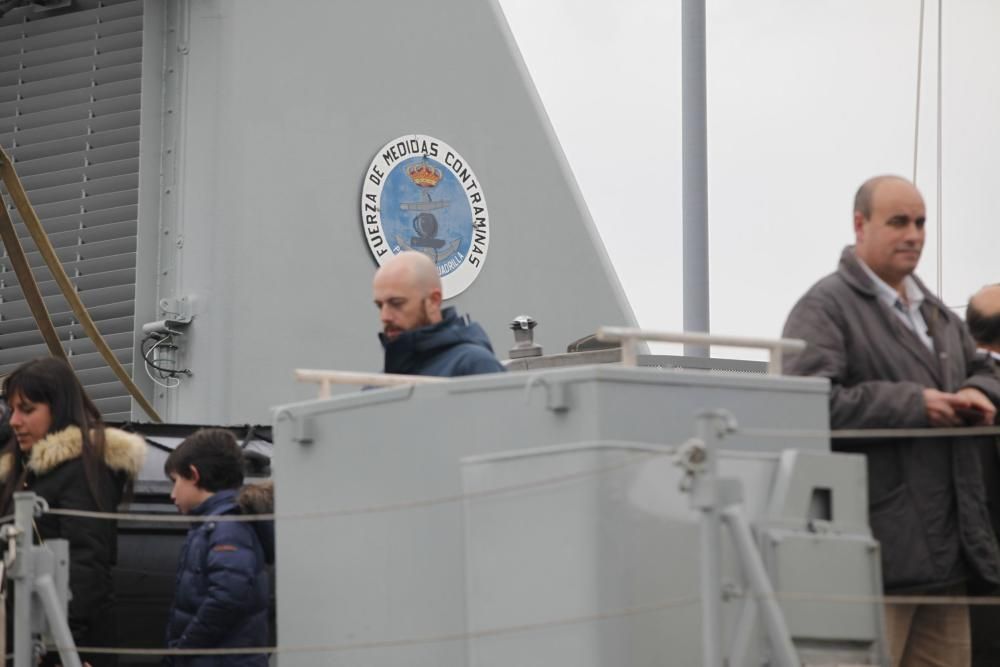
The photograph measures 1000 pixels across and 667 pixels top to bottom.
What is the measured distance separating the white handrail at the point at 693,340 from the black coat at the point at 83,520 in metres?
1.86

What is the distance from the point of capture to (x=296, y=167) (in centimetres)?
1089

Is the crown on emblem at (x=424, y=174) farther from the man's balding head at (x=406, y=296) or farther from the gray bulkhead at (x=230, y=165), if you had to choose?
the man's balding head at (x=406, y=296)

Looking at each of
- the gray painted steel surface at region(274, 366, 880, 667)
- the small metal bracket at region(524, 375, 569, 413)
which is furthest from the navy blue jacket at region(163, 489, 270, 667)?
the small metal bracket at region(524, 375, 569, 413)

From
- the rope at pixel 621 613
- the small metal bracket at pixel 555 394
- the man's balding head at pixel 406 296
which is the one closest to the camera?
the rope at pixel 621 613

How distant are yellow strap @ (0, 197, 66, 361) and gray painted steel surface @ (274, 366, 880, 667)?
175 inches

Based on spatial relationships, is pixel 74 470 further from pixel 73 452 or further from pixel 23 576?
pixel 23 576

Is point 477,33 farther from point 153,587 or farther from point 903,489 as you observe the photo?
point 903,489

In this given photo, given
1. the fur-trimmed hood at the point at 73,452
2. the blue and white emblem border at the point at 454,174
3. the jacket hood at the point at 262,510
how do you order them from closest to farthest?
1. the fur-trimmed hood at the point at 73,452
2. the jacket hood at the point at 262,510
3. the blue and white emblem border at the point at 454,174

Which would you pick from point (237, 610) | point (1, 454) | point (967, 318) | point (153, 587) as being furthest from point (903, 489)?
point (153, 587)

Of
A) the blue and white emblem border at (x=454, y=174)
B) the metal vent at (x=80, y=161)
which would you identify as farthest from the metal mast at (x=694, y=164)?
the metal vent at (x=80, y=161)

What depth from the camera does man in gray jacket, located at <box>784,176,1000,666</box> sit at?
5.01 meters

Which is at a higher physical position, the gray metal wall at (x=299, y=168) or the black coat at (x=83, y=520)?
the gray metal wall at (x=299, y=168)

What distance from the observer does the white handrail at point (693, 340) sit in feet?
15.3

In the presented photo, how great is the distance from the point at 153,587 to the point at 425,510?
7.98ft
